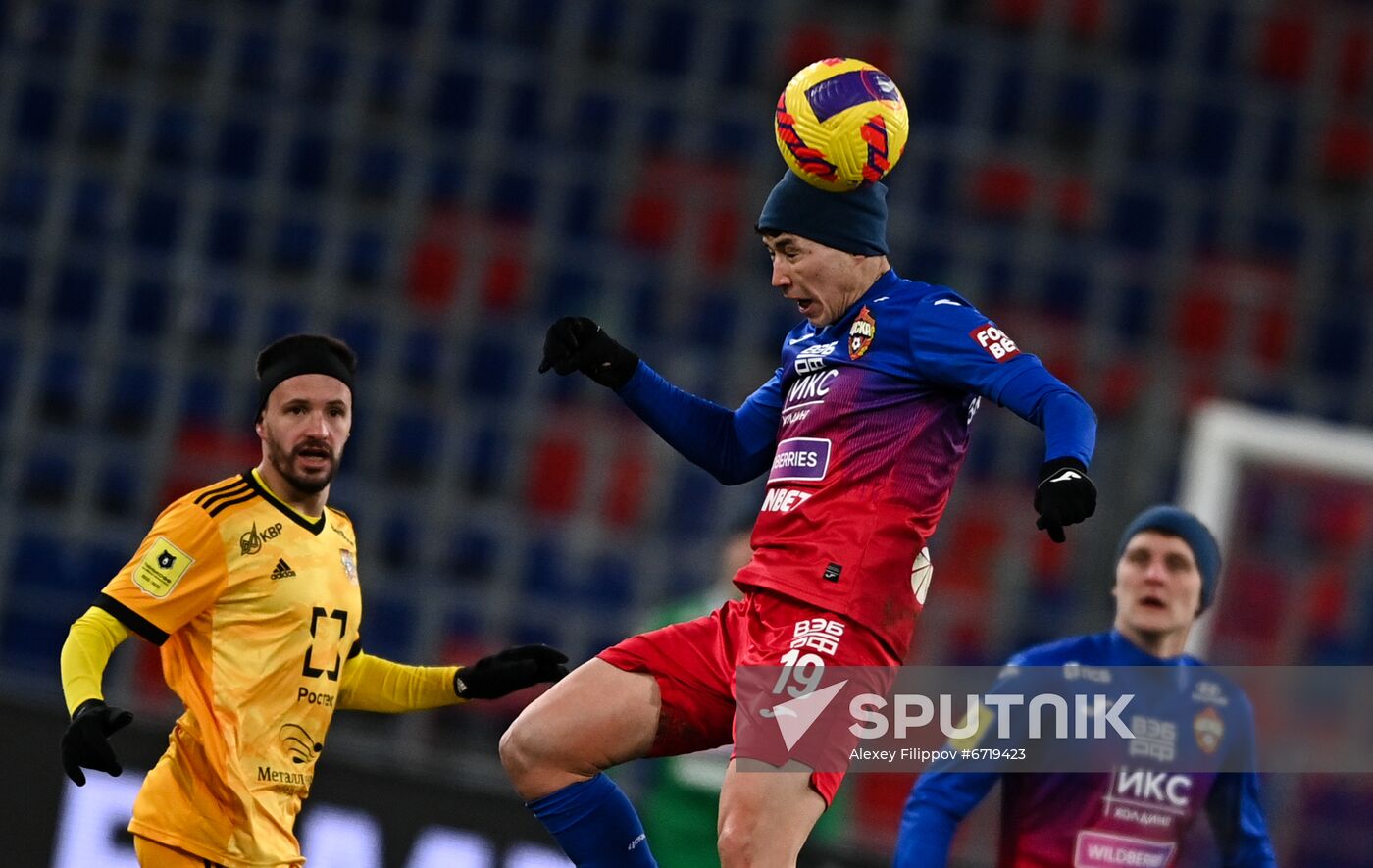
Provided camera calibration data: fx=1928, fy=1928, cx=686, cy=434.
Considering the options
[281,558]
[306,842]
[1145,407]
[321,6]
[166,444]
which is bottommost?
[306,842]

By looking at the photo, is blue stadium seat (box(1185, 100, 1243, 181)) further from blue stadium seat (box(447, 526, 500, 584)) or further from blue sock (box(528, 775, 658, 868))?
blue sock (box(528, 775, 658, 868))

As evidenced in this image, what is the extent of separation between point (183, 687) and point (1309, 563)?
5.48 m

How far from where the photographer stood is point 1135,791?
13.5ft

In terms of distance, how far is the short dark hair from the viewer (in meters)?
3.54

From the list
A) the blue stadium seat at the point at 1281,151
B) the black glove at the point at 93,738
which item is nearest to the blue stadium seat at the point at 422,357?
the blue stadium seat at the point at 1281,151

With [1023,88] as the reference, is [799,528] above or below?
below

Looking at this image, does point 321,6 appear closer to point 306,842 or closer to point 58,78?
point 58,78

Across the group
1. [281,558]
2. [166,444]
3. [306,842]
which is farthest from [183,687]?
[166,444]

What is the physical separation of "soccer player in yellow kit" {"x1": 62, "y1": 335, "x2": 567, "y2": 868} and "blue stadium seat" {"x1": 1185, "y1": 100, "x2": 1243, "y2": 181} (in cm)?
559

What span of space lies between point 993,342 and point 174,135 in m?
5.06

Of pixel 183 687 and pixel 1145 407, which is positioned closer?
pixel 183 687

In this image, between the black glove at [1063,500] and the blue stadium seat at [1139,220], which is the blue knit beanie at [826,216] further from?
the blue stadium seat at [1139,220]

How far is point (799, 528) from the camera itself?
3342mm

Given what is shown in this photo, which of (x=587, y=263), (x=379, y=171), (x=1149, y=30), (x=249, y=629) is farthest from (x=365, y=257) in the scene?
(x=249, y=629)
